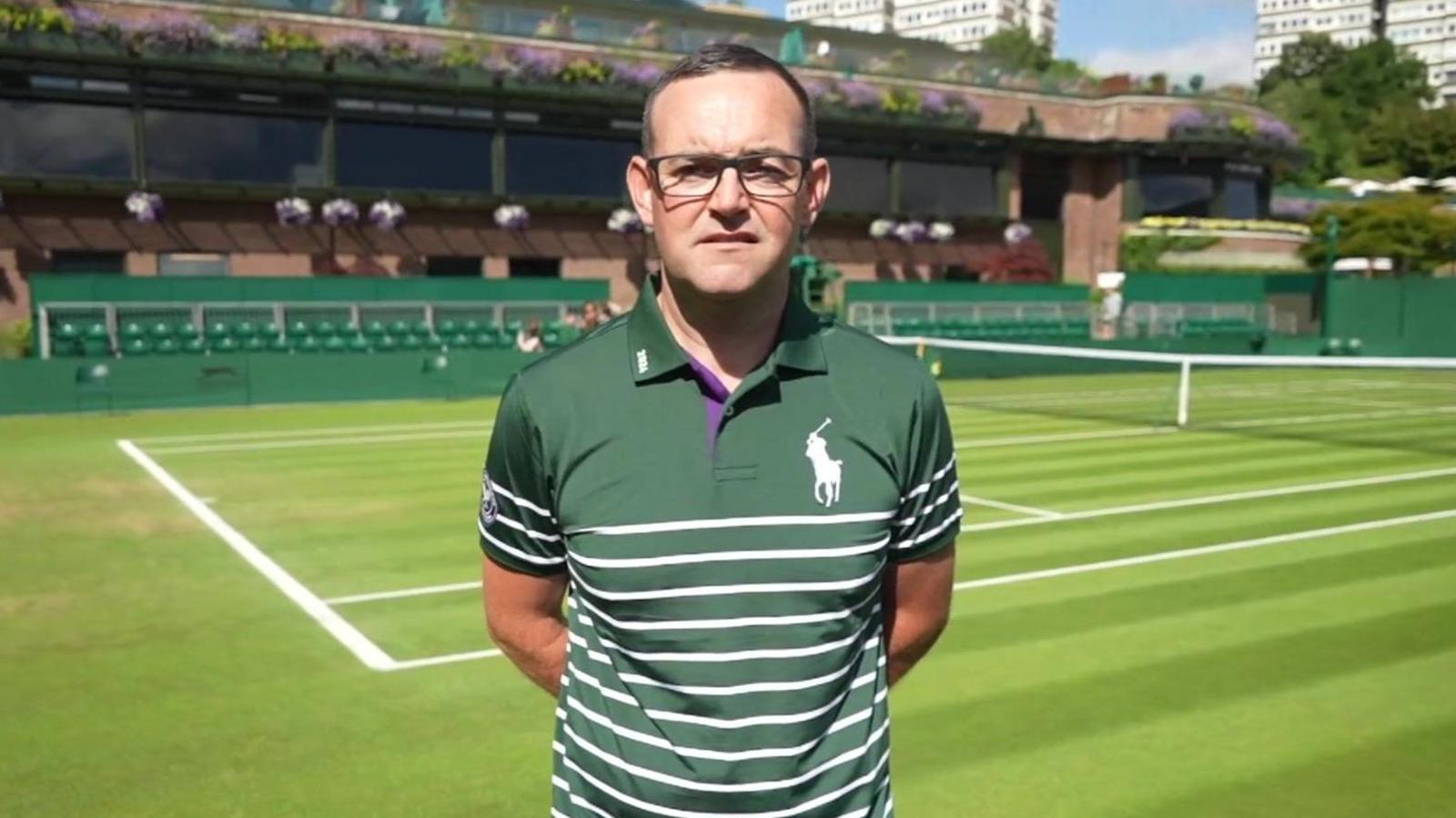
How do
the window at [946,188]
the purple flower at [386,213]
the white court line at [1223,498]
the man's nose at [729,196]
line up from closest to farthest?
the man's nose at [729,196], the white court line at [1223,498], the purple flower at [386,213], the window at [946,188]

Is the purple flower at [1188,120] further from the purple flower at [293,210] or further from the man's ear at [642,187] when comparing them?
the man's ear at [642,187]

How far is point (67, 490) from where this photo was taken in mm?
15008

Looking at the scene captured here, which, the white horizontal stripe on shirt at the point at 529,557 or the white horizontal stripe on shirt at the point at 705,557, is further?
the white horizontal stripe on shirt at the point at 529,557

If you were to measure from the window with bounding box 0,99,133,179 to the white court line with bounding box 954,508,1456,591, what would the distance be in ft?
98.0

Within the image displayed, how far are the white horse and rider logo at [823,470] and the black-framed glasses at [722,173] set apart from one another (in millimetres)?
475

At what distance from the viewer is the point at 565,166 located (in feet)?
130

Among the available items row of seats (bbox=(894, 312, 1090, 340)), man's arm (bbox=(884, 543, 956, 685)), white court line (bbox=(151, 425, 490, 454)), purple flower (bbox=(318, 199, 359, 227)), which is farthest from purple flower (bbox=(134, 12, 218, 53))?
man's arm (bbox=(884, 543, 956, 685))

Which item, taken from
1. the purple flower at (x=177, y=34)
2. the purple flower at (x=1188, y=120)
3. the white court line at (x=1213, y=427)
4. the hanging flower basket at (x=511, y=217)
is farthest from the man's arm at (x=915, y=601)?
the purple flower at (x=1188, y=120)

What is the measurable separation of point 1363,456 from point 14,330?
91.1 feet

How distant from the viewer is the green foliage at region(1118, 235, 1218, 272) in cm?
4997

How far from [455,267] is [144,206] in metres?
8.83

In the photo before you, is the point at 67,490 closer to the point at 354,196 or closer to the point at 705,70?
the point at 705,70

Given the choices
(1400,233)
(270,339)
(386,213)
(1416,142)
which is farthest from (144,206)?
(1416,142)

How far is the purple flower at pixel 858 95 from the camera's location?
43.0 metres
